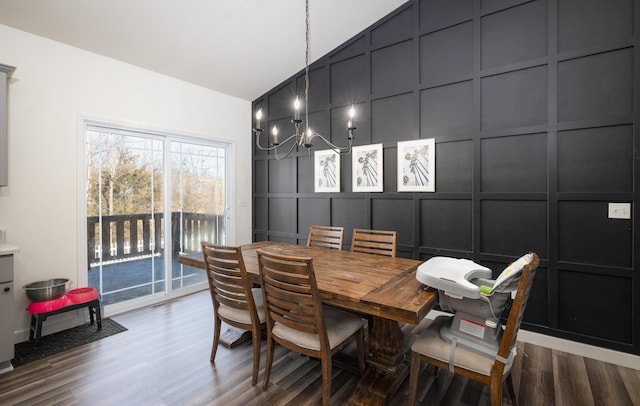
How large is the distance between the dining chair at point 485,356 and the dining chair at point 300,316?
0.46 meters

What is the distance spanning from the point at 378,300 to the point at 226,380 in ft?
4.38

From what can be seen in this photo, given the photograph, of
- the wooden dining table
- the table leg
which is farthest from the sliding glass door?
the table leg

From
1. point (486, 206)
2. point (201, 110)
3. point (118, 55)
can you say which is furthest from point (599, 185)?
point (118, 55)

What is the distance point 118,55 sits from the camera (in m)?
3.20

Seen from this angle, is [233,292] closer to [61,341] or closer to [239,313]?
[239,313]

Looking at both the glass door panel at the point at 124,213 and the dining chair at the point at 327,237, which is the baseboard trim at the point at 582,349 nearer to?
the dining chair at the point at 327,237

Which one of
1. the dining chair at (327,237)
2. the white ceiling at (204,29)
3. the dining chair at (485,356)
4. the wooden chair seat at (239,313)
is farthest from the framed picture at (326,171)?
the dining chair at (485,356)

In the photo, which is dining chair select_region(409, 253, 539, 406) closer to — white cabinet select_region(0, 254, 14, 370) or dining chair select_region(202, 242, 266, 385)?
dining chair select_region(202, 242, 266, 385)

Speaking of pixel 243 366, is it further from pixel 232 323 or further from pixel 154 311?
pixel 154 311

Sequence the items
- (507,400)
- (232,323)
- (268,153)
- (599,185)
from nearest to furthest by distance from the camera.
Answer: (507,400)
(232,323)
(599,185)
(268,153)

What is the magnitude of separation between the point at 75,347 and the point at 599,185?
457 centimetres

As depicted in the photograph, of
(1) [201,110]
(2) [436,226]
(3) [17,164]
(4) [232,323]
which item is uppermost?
(1) [201,110]

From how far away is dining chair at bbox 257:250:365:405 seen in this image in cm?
170

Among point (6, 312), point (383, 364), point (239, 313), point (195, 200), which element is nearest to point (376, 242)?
point (383, 364)
